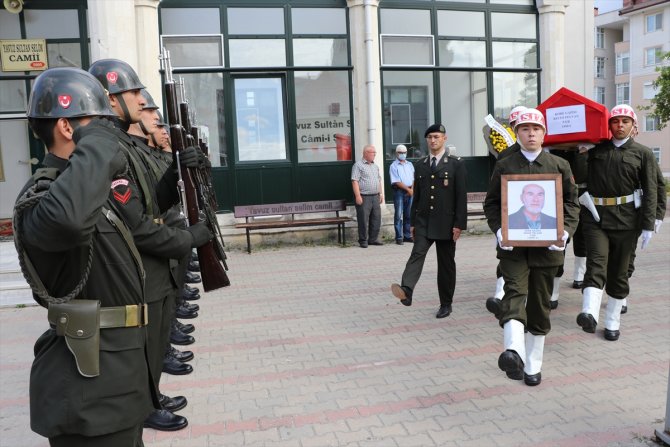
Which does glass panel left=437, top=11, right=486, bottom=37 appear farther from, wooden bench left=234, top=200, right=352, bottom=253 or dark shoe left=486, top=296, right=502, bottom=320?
dark shoe left=486, top=296, right=502, bottom=320

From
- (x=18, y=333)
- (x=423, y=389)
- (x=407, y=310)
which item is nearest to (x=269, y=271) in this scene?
(x=407, y=310)

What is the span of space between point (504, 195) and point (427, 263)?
5307 mm

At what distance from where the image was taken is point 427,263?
32.3ft

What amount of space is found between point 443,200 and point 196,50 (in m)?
7.76

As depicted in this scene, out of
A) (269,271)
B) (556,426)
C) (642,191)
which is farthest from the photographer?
(269,271)

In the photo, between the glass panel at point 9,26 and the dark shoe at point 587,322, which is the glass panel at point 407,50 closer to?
the glass panel at point 9,26

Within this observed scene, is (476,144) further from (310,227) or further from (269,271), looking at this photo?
(269,271)

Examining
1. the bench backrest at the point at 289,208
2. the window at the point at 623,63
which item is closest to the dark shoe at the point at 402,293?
the bench backrest at the point at 289,208

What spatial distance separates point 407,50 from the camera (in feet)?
42.8

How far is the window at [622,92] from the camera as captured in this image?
191 ft

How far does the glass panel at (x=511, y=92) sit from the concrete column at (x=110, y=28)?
8.32 m

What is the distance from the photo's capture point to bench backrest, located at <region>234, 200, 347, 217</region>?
1200cm

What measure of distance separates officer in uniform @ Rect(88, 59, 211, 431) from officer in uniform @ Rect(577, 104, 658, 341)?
405cm

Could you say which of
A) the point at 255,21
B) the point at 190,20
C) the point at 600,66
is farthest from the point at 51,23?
the point at 600,66
